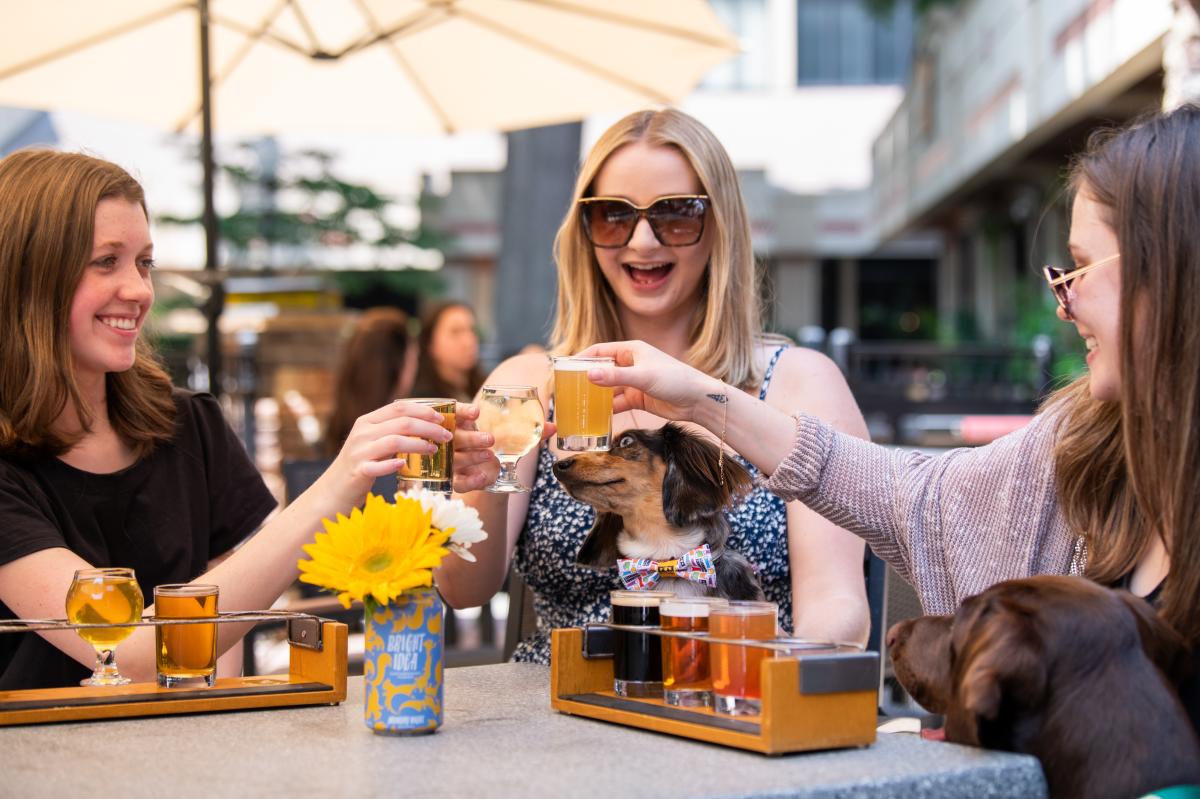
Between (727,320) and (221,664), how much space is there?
4.04ft

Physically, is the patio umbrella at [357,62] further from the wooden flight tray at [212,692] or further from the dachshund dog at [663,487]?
the wooden flight tray at [212,692]

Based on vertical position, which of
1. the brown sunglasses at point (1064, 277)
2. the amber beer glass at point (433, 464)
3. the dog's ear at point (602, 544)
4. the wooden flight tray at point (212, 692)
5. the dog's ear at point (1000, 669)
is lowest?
the wooden flight tray at point (212, 692)

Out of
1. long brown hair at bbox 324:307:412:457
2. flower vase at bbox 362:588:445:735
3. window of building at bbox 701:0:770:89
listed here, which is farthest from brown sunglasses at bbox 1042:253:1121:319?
window of building at bbox 701:0:770:89

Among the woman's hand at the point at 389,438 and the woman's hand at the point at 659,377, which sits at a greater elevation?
the woman's hand at the point at 659,377

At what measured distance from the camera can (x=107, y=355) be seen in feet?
8.77

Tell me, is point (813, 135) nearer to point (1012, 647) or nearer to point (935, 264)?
point (935, 264)

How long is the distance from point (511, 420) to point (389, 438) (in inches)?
8.4

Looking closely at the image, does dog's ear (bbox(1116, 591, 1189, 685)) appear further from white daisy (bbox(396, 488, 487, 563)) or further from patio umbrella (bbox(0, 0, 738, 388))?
patio umbrella (bbox(0, 0, 738, 388))

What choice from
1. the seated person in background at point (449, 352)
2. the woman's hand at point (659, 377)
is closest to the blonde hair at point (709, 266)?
the woman's hand at point (659, 377)

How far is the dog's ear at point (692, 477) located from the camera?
97.2 inches

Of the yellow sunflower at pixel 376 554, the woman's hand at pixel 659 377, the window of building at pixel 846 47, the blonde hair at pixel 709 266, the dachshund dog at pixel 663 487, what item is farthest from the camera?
the window of building at pixel 846 47

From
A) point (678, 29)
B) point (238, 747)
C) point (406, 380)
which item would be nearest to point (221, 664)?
point (238, 747)

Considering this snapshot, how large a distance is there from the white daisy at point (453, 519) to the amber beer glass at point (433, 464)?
228 millimetres

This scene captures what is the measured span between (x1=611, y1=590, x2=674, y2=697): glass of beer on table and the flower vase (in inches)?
11.5
